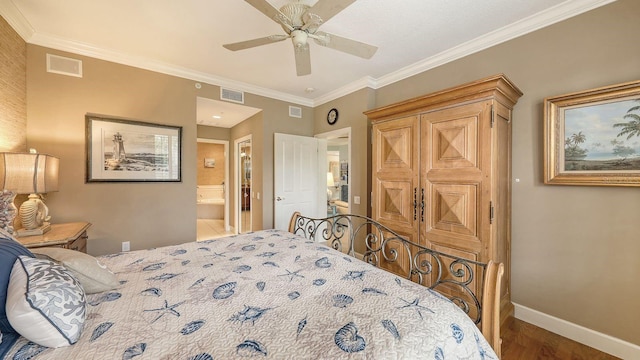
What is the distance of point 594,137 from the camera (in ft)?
6.28

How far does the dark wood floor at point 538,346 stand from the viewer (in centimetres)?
181

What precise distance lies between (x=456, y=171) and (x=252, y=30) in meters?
2.40

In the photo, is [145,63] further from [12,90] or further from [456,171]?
[456,171]

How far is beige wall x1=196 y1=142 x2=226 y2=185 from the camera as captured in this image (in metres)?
7.03

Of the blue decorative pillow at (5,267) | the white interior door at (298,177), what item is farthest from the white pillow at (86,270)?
the white interior door at (298,177)

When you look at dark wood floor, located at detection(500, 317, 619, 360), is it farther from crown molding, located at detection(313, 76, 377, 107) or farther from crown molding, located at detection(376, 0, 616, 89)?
crown molding, located at detection(313, 76, 377, 107)

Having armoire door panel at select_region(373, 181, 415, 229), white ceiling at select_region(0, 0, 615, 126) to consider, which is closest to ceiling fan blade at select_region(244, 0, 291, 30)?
white ceiling at select_region(0, 0, 615, 126)

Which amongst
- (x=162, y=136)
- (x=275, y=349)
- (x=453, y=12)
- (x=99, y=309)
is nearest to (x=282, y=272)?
(x=275, y=349)

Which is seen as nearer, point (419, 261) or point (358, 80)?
point (419, 261)

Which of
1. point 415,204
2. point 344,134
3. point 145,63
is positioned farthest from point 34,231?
point 344,134

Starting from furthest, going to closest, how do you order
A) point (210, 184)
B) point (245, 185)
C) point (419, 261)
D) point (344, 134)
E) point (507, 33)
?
point (210, 184), point (245, 185), point (344, 134), point (419, 261), point (507, 33)

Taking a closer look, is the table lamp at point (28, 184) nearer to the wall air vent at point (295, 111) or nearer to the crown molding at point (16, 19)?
the crown molding at point (16, 19)

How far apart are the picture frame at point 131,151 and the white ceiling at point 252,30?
766mm

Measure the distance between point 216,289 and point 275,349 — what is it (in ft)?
1.83
